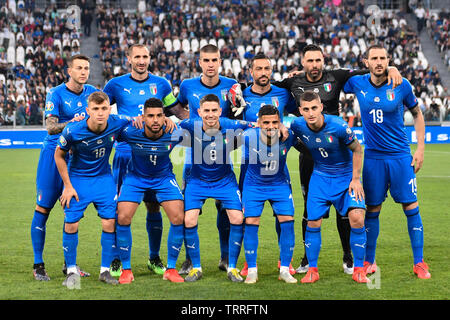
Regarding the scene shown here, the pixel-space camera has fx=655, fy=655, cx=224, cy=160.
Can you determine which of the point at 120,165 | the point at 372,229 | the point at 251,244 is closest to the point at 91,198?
the point at 120,165

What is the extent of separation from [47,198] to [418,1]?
3075 centimetres

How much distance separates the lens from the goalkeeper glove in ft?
21.9

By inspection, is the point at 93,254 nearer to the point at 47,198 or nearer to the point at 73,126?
the point at 47,198

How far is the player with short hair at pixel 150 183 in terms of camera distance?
6.36 m

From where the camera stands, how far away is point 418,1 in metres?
33.8

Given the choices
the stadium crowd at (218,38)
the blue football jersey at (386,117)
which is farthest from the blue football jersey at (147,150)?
the stadium crowd at (218,38)

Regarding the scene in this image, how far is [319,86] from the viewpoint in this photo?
22.6 feet

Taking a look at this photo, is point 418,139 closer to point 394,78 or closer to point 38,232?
point 394,78

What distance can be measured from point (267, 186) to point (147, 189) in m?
1.19

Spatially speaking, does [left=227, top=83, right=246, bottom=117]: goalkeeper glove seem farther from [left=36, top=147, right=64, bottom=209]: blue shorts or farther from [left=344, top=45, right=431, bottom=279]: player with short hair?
[left=36, top=147, right=64, bottom=209]: blue shorts

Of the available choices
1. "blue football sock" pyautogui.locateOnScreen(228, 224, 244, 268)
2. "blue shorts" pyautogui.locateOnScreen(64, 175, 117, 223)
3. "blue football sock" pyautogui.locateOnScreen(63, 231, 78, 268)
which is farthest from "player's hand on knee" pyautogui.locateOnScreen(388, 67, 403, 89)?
"blue football sock" pyautogui.locateOnScreen(63, 231, 78, 268)

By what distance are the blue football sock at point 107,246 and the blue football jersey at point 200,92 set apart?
1572mm
